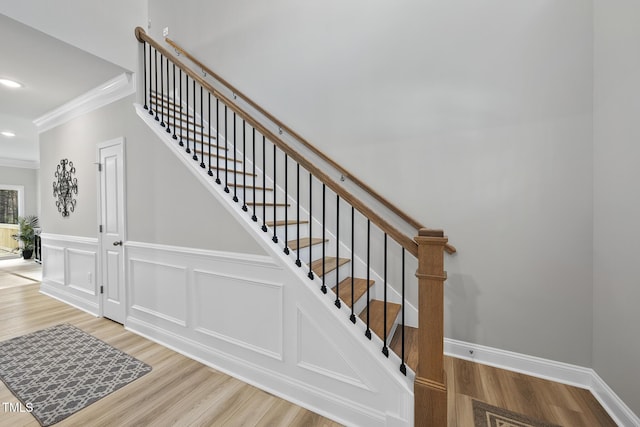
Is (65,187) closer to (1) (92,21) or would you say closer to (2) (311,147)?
(1) (92,21)

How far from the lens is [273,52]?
3166mm

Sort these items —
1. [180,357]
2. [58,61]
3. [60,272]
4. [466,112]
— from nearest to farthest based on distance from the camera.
→ [466,112] < [180,357] < [58,61] < [60,272]

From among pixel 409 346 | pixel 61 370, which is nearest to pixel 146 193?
pixel 61 370

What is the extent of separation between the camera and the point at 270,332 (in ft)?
6.44

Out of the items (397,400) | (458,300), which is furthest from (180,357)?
(458,300)

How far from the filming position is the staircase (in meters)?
1.40

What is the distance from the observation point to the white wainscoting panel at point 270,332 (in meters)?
1.59

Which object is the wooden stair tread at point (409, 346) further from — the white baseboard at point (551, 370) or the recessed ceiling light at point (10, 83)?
the recessed ceiling light at point (10, 83)

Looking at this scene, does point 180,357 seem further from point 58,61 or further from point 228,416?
point 58,61

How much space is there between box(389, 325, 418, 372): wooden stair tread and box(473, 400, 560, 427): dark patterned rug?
0.44 meters

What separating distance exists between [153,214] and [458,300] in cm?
293

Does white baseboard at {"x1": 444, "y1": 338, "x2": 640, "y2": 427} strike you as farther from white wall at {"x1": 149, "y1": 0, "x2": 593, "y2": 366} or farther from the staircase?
the staircase

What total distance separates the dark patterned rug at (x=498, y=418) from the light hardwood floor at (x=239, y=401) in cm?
4
